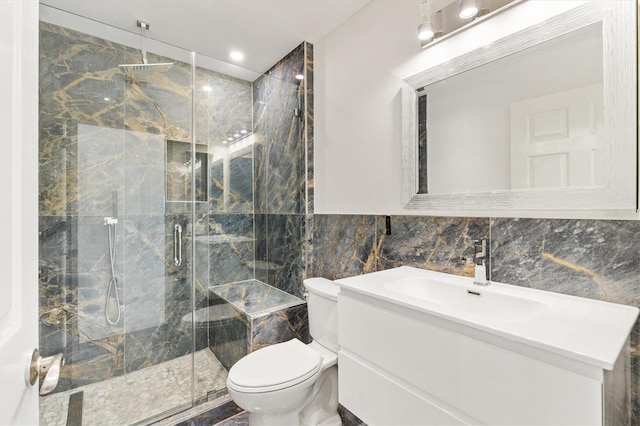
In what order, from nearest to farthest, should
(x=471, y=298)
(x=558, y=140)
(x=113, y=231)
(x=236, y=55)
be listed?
(x=558, y=140) < (x=471, y=298) < (x=113, y=231) < (x=236, y=55)

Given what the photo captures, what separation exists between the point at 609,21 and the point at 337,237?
1583 millimetres

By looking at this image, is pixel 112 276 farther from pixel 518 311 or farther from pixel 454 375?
pixel 518 311

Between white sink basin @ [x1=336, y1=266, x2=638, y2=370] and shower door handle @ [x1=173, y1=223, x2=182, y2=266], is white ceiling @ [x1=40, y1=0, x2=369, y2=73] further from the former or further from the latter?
white sink basin @ [x1=336, y1=266, x2=638, y2=370]

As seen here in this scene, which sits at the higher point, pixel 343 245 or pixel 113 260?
pixel 343 245

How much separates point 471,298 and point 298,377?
917mm

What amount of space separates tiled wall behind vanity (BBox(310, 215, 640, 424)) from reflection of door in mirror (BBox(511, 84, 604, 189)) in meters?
0.16

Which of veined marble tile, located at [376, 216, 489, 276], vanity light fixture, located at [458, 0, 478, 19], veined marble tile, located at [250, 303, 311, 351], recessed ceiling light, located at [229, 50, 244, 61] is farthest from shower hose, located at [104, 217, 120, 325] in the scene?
vanity light fixture, located at [458, 0, 478, 19]

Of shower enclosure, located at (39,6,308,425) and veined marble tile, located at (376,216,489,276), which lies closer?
veined marble tile, located at (376,216,489,276)

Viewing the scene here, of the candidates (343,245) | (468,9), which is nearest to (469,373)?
(343,245)

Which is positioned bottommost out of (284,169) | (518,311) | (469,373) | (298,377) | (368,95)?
(298,377)

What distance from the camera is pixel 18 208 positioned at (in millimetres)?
515

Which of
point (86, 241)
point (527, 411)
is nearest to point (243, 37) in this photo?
point (86, 241)

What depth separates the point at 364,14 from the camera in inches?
72.0

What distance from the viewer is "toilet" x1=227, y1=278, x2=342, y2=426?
1.40 metres
